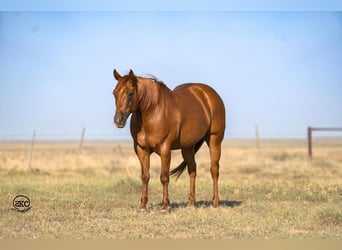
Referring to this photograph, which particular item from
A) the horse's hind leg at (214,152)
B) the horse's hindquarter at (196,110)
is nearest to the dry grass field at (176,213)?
the horse's hind leg at (214,152)

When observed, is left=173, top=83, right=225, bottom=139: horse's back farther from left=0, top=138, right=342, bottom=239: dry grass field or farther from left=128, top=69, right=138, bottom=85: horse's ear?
left=0, top=138, right=342, bottom=239: dry grass field

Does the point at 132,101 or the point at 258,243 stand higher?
the point at 132,101

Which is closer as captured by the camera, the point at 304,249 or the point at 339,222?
the point at 304,249

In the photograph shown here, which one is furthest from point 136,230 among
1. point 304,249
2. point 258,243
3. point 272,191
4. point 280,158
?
point 280,158

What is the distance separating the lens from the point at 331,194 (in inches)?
462

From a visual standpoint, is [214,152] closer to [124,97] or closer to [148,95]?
[148,95]

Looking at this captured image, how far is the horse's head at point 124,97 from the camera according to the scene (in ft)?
27.0

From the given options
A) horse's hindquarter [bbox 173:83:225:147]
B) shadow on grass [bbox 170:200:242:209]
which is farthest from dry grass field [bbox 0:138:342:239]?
horse's hindquarter [bbox 173:83:225:147]

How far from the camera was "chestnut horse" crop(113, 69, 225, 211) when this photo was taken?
8.44 metres

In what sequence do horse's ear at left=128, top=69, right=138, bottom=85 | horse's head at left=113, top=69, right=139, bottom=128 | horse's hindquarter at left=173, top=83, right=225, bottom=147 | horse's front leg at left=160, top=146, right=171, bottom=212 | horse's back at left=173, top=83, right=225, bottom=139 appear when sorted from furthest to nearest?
horse's back at left=173, top=83, right=225, bottom=139 < horse's hindquarter at left=173, top=83, right=225, bottom=147 < horse's front leg at left=160, top=146, right=171, bottom=212 < horse's ear at left=128, top=69, right=138, bottom=85 < horse's head at left=113, top=69, right=139, bottom=128

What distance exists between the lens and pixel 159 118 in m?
8.90

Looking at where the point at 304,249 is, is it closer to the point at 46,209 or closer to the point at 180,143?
the point at 180,143

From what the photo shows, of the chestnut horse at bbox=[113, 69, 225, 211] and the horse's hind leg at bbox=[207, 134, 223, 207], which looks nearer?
the chestnut horse at bbox=[113, 69, 225, 211]

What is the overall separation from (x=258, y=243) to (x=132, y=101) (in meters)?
3.42
